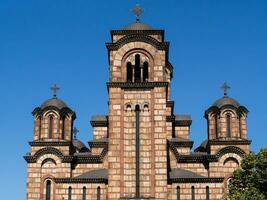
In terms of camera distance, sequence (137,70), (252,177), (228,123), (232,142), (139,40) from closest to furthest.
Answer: (252,177) → (139,40) → (137,70) → (232,142) → (228,123)

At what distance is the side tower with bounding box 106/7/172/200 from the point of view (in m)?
38.7

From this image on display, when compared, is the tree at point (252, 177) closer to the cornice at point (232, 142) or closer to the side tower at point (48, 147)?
the cornice at point (232, 142)

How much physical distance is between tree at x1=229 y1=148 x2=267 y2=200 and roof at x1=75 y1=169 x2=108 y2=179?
34.9 feet

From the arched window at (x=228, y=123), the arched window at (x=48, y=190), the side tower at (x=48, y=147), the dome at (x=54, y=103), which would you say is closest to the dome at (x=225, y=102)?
the arched window at (x=228, y=123)

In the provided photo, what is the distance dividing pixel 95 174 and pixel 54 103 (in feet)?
20.3

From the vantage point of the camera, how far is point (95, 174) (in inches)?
1586

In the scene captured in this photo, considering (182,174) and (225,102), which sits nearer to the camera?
(182,174)

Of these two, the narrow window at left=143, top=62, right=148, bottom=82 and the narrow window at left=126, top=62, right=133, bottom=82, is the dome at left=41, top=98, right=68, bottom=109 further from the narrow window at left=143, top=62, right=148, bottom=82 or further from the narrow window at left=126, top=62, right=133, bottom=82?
the narrow window at left=143, top=62, right=148, bottom=82

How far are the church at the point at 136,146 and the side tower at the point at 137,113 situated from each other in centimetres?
6

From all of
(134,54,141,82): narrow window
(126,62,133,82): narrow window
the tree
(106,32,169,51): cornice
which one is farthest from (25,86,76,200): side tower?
the tree

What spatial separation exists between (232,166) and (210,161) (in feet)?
4.91

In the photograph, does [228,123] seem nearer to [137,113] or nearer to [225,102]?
[225,102]

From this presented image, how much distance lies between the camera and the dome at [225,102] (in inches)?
1672


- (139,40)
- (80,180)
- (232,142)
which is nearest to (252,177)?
(232,142)
